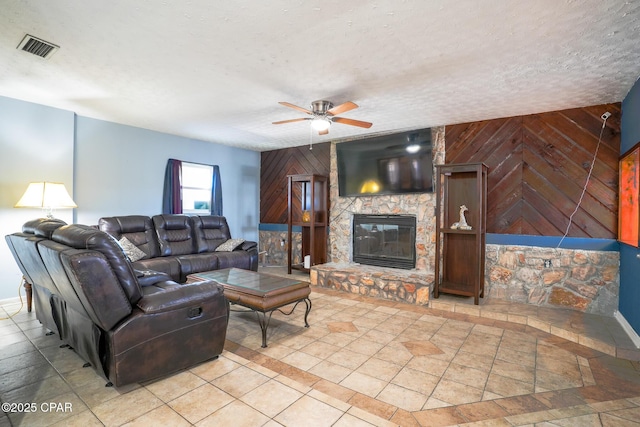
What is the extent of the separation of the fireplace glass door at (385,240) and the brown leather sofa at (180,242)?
182 cm

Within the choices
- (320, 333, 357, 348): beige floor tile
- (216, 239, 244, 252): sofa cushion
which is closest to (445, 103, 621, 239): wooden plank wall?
(320, 333, 357, 348): beige floor tile

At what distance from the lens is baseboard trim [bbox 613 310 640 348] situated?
8.64 feet

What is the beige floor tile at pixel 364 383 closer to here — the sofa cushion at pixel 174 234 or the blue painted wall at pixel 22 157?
the sofa cushion at pixel 174 234

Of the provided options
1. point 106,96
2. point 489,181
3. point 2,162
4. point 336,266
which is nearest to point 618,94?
point 489,181

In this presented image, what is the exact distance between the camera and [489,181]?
4172 mm

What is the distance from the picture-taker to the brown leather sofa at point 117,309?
1.77 m

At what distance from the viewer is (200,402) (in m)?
1.83

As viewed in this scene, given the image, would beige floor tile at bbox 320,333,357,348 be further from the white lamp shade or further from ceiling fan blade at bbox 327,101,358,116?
the white lamp shade

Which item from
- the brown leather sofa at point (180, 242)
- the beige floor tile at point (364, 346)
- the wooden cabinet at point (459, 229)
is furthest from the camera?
the brown leather sofa at point (180, 242)

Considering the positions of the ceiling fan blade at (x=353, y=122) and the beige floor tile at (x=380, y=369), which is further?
the ceiling fan blade at (x=353, y=122)

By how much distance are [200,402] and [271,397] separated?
0.42 metres

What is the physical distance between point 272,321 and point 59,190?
293 centimetres

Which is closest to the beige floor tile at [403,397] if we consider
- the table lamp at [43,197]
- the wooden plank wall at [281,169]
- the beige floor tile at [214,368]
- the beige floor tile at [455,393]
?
the beige floor tile at [455,393]

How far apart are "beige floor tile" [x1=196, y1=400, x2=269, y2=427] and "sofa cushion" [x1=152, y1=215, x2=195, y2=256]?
10.9 feet
